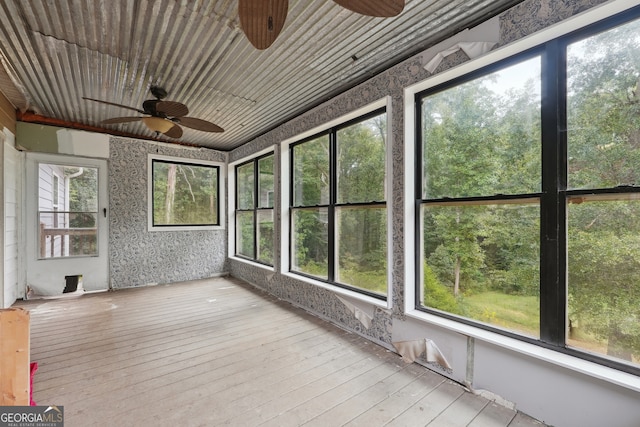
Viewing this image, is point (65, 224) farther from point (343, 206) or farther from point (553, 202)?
point (553, 202)

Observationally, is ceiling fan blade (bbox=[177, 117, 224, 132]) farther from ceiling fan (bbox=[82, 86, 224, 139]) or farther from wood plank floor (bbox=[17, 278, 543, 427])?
wood plank floor (bbox=[17, 278, 543, 427])

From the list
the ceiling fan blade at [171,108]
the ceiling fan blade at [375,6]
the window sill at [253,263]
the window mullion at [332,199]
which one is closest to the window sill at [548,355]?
the window mullion at [332,199]

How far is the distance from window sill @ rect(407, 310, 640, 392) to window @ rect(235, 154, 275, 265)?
3.05 meters

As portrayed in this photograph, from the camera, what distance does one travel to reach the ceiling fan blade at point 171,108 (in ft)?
9.02

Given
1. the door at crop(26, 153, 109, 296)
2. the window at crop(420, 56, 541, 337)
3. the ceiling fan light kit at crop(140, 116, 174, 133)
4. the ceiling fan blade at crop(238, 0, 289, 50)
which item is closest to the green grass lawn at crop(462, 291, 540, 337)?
the window at crop(420, 56, 541, 337)

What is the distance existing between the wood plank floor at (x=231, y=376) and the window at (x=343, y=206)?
0.72 meters

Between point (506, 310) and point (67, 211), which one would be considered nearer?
point (506, 310)

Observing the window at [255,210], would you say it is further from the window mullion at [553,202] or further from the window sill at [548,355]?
the window mullion at [553,202]

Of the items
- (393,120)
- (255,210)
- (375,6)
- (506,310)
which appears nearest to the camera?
(375,6)

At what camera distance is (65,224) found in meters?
4.37

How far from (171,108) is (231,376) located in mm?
2672

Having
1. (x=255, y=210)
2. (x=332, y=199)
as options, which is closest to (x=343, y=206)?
(x=332, y=199)

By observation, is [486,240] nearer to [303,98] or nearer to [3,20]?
[303,98]

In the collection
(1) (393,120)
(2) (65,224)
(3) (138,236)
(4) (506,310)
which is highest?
(1) (393,120)
